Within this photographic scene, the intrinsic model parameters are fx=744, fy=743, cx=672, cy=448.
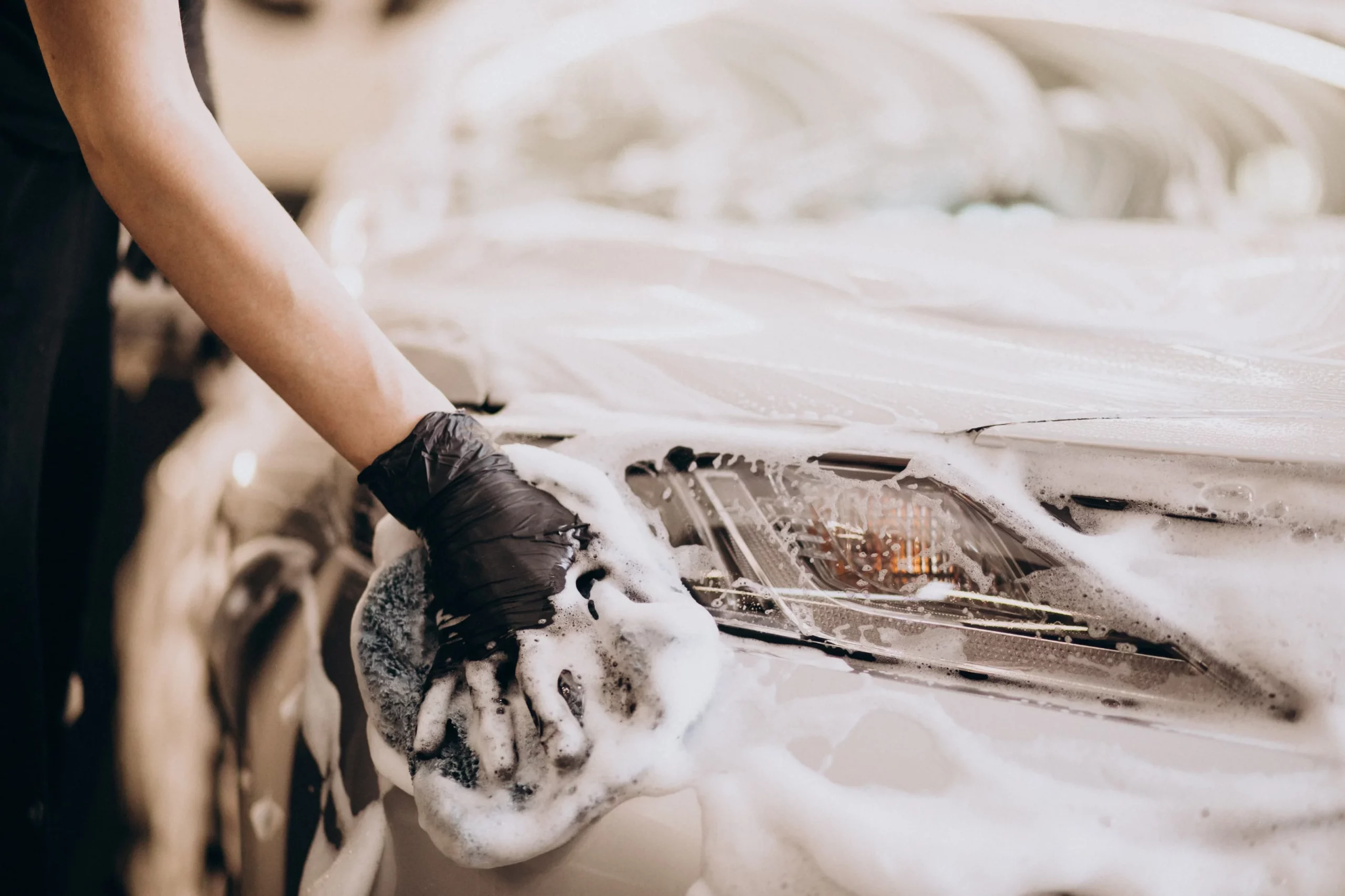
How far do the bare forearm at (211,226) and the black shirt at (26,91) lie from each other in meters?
0.32

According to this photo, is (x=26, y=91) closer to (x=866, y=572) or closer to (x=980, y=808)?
(x=866, y=572)

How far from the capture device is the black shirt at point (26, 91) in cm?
101

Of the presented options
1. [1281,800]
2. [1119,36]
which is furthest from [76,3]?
[1119,36]

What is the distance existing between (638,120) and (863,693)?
96 centimetres

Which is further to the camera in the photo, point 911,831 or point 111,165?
point 111,165

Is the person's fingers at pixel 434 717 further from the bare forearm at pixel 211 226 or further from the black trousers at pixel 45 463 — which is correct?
the black trousers at pixel 45 463

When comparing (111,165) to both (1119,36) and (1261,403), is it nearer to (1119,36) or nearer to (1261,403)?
(1261,403)

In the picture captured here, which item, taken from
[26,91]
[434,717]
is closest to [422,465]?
[434,717]

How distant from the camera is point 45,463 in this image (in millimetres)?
1058

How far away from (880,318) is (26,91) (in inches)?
48.5

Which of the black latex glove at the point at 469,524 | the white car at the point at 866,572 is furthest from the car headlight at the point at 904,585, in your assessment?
the black latex glove at the point at 469,524

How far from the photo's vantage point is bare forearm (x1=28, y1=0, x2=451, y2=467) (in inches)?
30.8

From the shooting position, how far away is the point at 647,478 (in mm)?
810

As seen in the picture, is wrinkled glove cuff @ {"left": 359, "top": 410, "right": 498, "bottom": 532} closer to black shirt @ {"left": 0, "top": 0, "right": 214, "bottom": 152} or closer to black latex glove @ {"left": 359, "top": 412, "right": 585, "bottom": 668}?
black latex glove @ {"left": 359, "top": 412, "right": 585, "bottom": 668}
